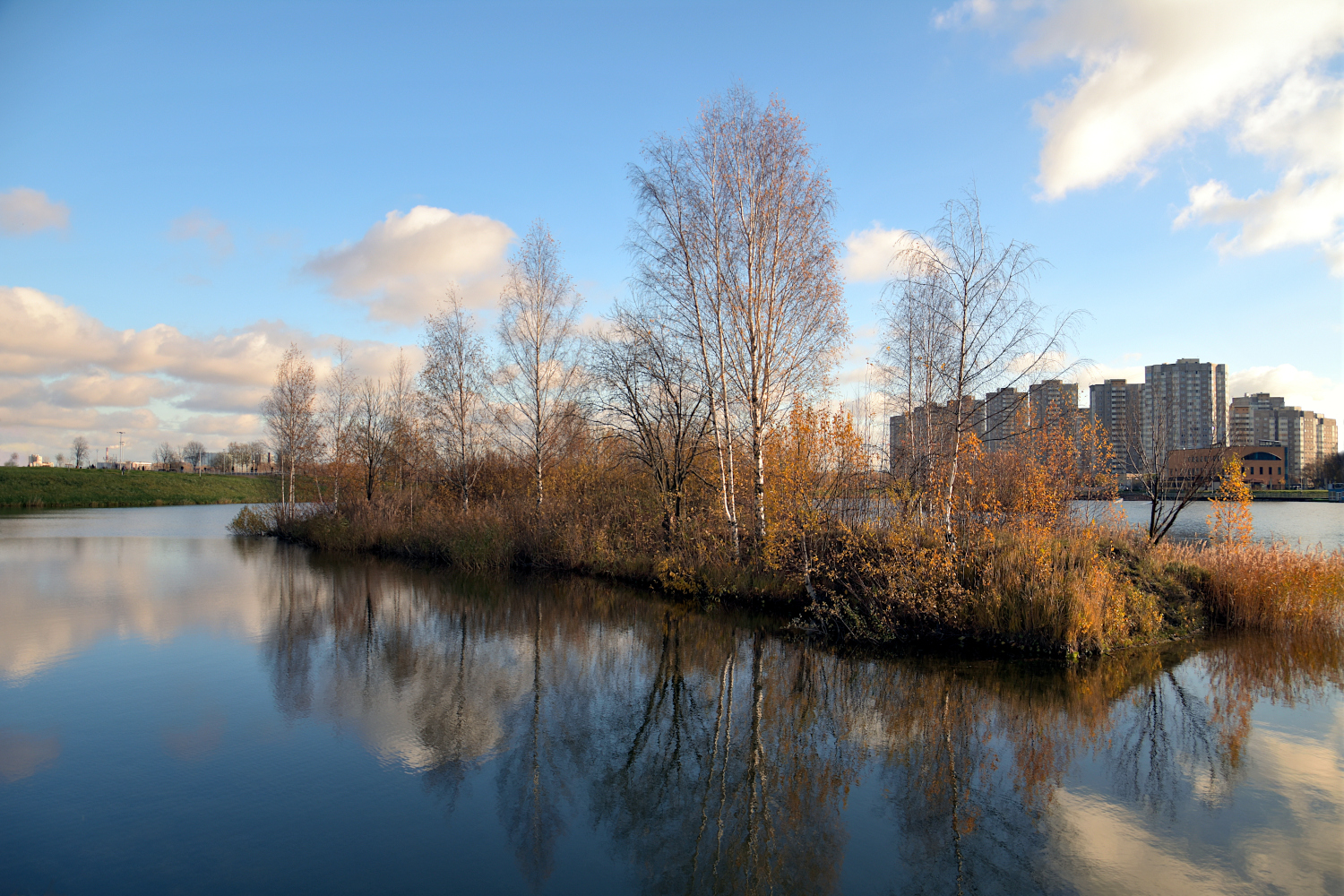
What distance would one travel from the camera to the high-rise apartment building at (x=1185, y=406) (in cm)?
1791

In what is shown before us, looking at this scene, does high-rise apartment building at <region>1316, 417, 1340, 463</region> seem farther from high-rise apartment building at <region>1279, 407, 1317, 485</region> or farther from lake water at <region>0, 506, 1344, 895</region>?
lake water at <region>0, 506, 1344, 895</region>

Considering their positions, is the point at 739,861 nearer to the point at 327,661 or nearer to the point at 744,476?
the point at 327,661

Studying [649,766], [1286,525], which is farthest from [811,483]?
[1286,525]

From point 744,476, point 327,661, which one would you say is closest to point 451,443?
point 744,476

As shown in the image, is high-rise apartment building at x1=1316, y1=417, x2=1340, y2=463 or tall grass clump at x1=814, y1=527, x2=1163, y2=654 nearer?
tall grass clump at x1=814, y1=527, x2=1163, y2=654

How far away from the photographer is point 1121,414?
22516mm

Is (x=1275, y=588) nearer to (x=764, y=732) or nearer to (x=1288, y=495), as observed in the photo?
(x=764, y=732)

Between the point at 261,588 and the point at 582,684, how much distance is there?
13150 millimetres

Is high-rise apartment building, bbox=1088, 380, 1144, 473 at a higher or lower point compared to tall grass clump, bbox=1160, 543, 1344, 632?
higher

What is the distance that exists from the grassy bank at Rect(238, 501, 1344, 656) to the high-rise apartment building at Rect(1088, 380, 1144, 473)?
304cm

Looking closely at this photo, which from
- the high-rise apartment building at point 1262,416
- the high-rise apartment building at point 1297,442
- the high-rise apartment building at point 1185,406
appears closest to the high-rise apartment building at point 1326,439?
the high-rise apartment building at point 1297,442

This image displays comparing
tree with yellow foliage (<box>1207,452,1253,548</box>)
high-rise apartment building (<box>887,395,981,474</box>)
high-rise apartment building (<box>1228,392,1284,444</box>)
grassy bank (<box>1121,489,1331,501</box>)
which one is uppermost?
high-rise apartment building (<box>1228,392,1284,444</box>)

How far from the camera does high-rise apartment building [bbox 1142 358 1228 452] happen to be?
58.7ft

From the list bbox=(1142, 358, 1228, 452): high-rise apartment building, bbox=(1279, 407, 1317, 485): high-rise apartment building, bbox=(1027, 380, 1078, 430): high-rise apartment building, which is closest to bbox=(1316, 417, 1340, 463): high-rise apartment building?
bbox=(1279, 407, 1317, 485): high-rise apartment building
